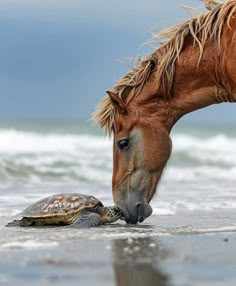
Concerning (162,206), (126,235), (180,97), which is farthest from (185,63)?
(162,206)

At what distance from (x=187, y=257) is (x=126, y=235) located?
133 cm

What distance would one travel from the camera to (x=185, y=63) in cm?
654

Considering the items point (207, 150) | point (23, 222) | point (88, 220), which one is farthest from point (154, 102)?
point (207, 150)

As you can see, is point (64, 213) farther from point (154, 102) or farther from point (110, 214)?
point (154, 102)

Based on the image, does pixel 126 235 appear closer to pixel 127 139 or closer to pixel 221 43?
pixel 127 139

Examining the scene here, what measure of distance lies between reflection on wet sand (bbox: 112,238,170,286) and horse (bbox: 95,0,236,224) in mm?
831

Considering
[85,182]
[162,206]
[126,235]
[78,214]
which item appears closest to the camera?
[126,235]

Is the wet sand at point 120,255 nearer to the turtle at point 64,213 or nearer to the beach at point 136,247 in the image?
the beach at point 136,247

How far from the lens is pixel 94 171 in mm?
19141

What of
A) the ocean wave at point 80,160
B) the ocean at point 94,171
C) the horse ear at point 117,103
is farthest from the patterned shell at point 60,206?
the ocean wave at point 80,160

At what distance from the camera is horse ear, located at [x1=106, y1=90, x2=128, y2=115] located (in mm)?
6445

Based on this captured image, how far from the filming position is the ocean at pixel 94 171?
10.4 m

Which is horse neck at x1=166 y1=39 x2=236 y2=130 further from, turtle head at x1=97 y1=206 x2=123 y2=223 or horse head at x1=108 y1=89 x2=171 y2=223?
turtle head at x1=97 y1=206 x2=123 y2=223

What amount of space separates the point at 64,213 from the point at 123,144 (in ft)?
3.54
